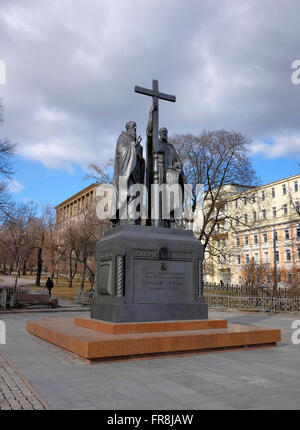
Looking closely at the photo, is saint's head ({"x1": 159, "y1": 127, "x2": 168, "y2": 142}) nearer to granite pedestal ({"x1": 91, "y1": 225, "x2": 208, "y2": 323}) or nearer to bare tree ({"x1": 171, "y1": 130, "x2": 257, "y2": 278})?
granite pedestal ({"x1": 91, "y1": 225, "x2": 208, "y2": 323})

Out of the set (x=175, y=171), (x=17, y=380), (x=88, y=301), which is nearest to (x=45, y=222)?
(x=88, y=301)

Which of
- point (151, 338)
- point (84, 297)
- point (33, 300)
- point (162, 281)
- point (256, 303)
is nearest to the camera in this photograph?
point (151, 338)

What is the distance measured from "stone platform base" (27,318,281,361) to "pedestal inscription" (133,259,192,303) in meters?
0.72

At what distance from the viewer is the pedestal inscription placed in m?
9.10

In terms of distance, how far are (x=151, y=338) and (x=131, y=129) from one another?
579 cm

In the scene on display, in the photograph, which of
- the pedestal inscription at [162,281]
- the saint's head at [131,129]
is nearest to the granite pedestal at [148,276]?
the pedestal inscription at [162,281]

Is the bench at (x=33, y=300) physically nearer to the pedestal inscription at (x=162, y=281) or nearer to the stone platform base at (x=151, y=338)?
the stone platform base at (x=151, y=338)

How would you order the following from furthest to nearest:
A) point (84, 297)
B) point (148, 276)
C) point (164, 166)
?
1. point (84, 297)
2. point (164, 166)
3. point (148, 276)

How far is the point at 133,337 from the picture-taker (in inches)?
298

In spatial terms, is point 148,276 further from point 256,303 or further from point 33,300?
point 256,303

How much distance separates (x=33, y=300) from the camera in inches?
912

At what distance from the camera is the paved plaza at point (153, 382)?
4.77 meters

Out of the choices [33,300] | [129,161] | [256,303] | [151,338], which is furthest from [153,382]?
[256,303]

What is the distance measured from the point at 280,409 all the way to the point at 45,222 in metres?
57.4
